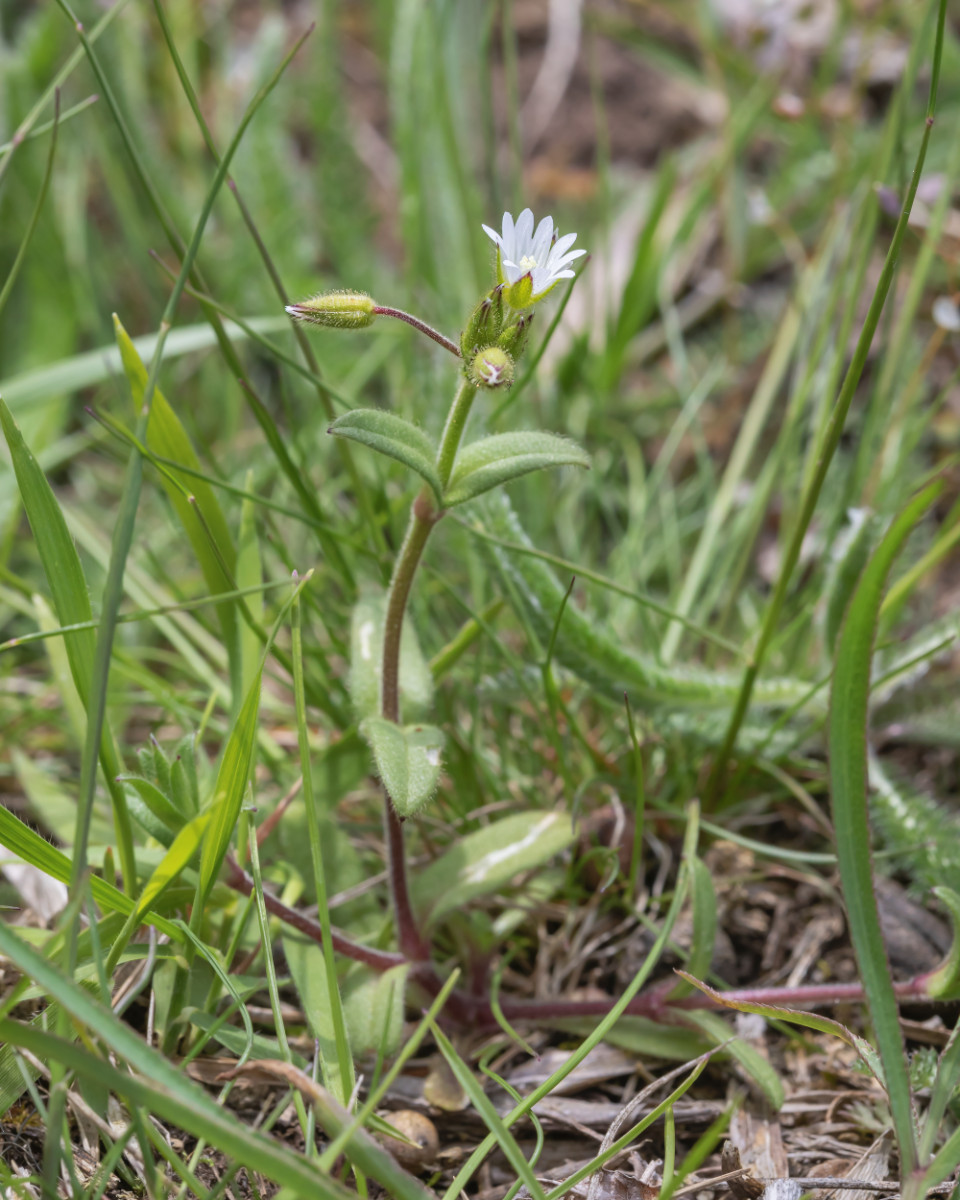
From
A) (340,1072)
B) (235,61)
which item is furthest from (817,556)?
(235,61)

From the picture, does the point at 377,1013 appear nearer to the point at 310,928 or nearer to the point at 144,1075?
the point at 310,928

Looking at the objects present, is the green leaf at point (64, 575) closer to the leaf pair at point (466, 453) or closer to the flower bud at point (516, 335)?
the leaf pair at point (466, 453)

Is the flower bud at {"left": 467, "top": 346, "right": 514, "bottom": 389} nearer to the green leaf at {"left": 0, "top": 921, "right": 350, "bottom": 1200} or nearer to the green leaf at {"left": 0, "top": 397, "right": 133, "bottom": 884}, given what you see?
the green leaf at {"left": 0, "top": 397, "right": 133, "bottom": 884}

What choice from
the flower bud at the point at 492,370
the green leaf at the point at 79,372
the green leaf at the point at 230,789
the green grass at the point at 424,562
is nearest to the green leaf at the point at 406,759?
the green grass at the point at 424,562

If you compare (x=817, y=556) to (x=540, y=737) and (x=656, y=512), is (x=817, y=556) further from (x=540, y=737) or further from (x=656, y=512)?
(x=540, y=737)

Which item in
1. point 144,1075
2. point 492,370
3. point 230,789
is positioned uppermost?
point 492,370

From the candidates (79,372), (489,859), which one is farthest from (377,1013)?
(79,372)

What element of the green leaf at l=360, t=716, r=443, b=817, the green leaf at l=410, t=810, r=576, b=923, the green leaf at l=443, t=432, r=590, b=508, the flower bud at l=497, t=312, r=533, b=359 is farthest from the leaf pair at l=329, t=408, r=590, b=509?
the green leaf at l=410, t=810, r=576, b=923
